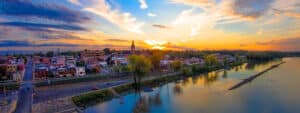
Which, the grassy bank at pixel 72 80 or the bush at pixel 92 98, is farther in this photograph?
the grassy bank at pixel 72 80

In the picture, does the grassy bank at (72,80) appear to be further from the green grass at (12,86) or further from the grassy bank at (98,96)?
the grassy bank at (98,96)

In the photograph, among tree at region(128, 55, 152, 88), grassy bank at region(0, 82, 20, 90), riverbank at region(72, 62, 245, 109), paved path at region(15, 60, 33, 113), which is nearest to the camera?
paved path at region(15, 60, 33, 113)

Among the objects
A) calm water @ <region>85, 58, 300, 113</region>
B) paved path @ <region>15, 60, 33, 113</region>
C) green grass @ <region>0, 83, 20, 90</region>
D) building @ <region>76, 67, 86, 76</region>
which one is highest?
building @ <region>76, 67, 86, 76</region>

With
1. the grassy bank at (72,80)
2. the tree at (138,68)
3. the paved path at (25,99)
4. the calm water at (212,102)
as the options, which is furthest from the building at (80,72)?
the calm water at (212,102)

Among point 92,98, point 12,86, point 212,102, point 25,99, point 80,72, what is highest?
point 80,72

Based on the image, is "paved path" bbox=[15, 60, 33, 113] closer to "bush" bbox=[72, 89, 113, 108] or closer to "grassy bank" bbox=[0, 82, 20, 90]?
"grassy bank" bbox=[0, 82, 20, 90]

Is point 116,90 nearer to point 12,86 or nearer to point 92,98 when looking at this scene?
point 92,98

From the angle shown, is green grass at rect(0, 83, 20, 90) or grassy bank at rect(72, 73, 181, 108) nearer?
grassy bank at rect(72, 73, 181, 108)

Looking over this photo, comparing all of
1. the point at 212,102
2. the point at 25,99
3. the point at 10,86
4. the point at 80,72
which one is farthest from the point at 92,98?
the point at 80,72

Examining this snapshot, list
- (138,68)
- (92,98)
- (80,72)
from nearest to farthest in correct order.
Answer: (92,98), (138,68), (80,72)

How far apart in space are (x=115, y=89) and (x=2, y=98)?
616 centimetres

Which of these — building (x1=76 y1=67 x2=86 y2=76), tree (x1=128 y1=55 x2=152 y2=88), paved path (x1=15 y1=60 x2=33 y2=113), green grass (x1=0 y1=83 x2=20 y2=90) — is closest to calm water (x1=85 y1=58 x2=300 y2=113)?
tree (x1=128 y1=55 x2=152 y2=88)

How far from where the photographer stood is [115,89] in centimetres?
1405

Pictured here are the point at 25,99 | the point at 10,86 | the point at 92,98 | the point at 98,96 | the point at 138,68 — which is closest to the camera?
the point at 25,99
